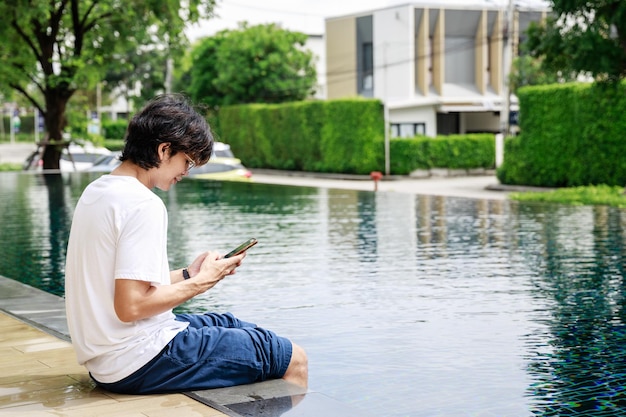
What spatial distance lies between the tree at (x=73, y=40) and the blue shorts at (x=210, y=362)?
21.8 metres

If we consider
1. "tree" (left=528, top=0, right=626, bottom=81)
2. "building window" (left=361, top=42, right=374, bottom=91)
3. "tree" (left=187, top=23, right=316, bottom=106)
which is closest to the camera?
"tree" (left=528, top=0, right=626, bottom=81)

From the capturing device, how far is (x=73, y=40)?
97.7 ft

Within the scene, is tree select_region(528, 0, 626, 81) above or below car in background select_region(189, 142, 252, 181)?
above

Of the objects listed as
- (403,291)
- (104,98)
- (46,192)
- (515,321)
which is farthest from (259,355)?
(104,98)

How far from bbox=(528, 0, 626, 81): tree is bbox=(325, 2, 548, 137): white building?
31971 mm

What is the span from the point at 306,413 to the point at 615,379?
6.70 ft

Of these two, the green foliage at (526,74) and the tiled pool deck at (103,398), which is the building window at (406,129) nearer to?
the green foliage at (526,74)

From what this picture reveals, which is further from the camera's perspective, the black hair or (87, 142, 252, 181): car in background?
(87, 142, 252, 181): car in background

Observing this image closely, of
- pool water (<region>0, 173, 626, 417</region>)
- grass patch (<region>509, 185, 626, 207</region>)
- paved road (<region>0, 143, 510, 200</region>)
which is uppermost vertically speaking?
pool water (<region>0, 173, 626, 417</region>)

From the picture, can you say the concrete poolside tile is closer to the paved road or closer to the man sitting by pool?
the man sitting by pool

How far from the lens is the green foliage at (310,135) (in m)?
43.5

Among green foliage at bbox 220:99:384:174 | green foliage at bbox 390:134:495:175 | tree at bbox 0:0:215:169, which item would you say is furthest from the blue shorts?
green foliage at bbox 390:134:495:175

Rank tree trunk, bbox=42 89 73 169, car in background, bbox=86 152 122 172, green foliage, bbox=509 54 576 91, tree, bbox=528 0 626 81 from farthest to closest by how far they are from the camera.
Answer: green foliage, bbox=509 54 576 91, tree trunk, bbox=42 89 73 169, car in background, bbox=86 152 122 172, tree, bbox=528 0 626 81

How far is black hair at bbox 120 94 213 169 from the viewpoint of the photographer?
4355mm
